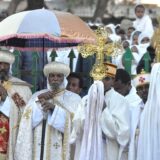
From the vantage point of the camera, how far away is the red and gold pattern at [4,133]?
10.9 metres

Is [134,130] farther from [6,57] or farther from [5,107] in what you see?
[6,57]

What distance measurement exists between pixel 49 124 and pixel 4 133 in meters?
0.61

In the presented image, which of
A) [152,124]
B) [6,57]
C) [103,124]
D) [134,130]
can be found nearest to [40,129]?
[6,57]

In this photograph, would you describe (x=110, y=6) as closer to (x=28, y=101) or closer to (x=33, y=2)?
(x=33, y=2)

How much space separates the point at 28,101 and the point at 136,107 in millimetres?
1730

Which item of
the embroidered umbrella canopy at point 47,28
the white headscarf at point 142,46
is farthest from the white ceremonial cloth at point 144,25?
the embroidered umbrella canopy at point 47,28

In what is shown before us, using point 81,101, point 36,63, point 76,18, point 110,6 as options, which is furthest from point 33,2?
point 110,6

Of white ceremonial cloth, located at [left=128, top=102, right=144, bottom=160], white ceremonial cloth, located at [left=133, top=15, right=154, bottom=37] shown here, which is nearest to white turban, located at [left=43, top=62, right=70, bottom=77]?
white ceremonial cloth, located at [left=128, top=102, right=144, bottom=160]

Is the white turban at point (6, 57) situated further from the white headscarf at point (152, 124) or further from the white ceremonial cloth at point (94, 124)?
the white headscarf at point (152, 124)

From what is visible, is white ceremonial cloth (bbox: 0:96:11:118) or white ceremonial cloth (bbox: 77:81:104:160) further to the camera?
white ceremonial cloth (bbox: 0:96:11:118)

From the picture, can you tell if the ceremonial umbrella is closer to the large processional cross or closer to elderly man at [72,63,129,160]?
the large processional cross

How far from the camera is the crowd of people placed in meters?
9.70

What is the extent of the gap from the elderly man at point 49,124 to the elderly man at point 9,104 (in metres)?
0.14

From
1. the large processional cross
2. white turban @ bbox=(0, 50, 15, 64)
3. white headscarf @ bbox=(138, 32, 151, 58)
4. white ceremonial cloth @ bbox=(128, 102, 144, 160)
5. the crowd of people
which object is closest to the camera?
the crowd of people
